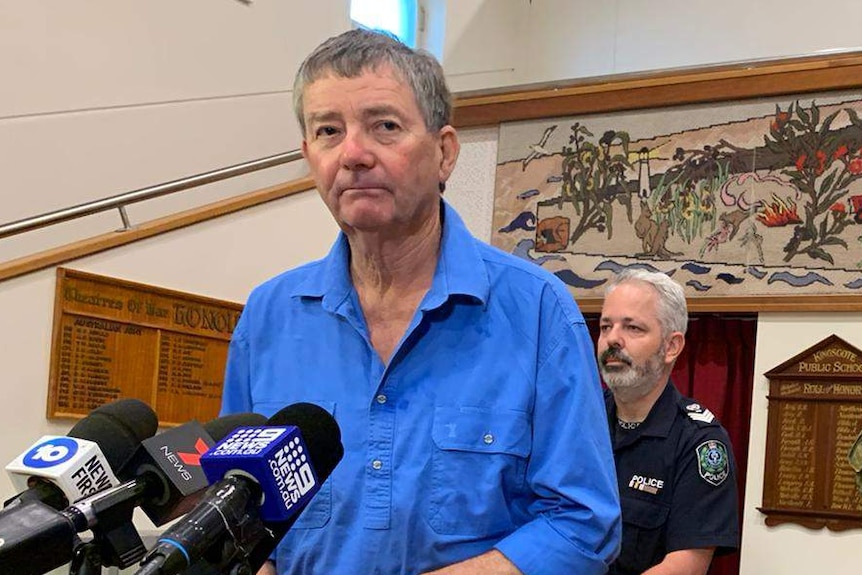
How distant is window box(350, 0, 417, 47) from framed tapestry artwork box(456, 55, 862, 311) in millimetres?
3248

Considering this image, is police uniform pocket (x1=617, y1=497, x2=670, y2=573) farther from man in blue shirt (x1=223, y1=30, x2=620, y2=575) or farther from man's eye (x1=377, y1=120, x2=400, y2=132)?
man's eye (x1=377, y1=120, x2=400, y2=132)

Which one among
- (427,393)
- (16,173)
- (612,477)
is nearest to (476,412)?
(427,393)

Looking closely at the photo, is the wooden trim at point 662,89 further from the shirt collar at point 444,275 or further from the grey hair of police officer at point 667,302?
the shirt collar at point 444,275

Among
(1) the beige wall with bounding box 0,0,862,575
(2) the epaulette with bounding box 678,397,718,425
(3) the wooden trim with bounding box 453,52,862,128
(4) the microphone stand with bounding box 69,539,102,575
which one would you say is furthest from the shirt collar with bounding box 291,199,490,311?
(3) the wooden trim with bounding box 453,52,862,128

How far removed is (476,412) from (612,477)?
0.26 m

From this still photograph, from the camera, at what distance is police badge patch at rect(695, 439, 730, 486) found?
3314mm

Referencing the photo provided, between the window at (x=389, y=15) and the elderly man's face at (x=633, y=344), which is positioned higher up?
the window at (x=389, y=15)

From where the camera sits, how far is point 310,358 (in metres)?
2.00

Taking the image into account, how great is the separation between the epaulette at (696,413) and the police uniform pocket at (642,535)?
32 centimetres

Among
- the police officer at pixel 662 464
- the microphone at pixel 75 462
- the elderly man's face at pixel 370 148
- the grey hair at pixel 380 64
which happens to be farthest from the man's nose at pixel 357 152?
the police officer at pixel 662 464

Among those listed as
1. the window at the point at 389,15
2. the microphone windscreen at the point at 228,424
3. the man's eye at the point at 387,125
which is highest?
the window at the point at 389,15

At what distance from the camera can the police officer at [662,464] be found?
3277 millimetres

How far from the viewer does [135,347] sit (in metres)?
5.62

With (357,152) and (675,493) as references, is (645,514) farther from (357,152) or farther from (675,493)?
(357,152)
